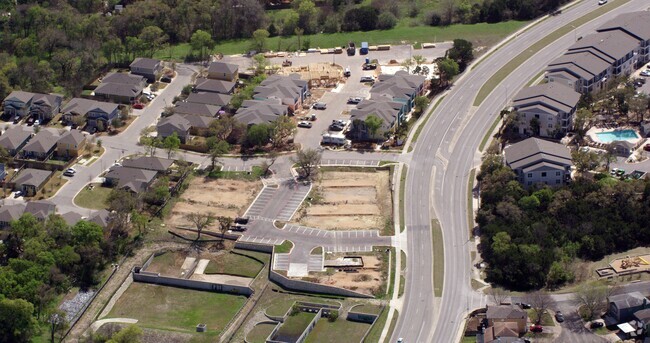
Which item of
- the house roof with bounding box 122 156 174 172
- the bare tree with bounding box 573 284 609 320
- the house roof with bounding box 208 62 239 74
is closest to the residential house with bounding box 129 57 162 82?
the house roof with bounding box 208 62 239 74

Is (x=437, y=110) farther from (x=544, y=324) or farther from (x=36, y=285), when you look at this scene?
(x=36, y=285)

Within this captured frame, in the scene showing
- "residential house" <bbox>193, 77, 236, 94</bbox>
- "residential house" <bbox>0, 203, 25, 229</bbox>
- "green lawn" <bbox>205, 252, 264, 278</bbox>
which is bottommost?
"green lawn" <bbox>205, 252, 264, 278</bbox>

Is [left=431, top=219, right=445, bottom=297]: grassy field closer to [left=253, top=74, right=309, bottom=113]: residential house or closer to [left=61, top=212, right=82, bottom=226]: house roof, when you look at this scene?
[left=253, top=74, right=309, bottom=113]: residential house

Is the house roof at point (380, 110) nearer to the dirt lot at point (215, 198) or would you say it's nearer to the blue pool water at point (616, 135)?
the dirt lot at point (215, 198)

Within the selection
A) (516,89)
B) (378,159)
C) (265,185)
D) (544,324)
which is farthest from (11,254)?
(516,89)

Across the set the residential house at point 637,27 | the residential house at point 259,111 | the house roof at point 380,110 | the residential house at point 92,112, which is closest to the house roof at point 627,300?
the house roof at point 380,110

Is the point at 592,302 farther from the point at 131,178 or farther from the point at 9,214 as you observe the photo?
the point at 9,214
